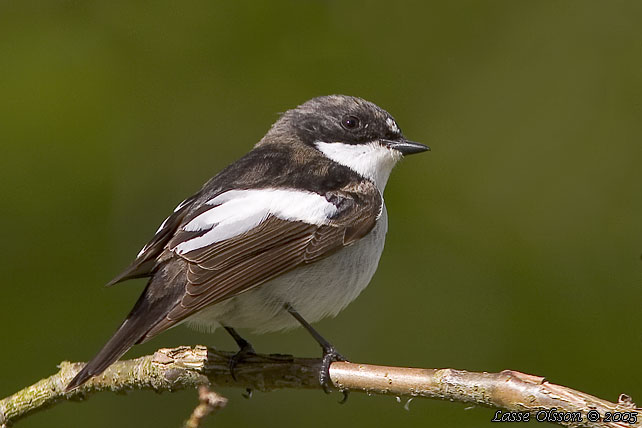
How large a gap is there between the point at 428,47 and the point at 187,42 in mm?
1303

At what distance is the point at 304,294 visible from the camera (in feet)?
12.3

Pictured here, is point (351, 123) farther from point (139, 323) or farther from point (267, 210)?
point (139, 323)

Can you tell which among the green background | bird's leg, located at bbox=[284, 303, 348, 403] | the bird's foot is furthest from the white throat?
the bird's foot

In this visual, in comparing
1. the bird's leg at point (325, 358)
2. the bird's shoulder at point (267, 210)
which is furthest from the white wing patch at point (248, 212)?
the bird's leg at point (325, 358)

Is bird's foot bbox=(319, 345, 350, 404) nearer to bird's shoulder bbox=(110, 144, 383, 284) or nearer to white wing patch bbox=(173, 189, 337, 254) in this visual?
bird's shoulder bbox=(110, 144, 383, 284)

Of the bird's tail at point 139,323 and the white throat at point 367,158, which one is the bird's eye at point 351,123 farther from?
the bird's tail at point 139,323

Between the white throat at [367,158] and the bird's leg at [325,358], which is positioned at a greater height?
the white throat at [367,158]

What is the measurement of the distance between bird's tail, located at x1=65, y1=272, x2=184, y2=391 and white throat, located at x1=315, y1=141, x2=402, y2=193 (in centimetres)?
114

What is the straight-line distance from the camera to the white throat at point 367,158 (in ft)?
14.4

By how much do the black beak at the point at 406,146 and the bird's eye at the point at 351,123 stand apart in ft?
0.49

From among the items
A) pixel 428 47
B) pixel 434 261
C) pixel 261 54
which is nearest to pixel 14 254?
pixel 261 54

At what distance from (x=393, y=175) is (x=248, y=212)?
1324 mm

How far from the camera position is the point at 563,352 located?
4062 millimetres

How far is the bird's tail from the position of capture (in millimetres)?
3176
